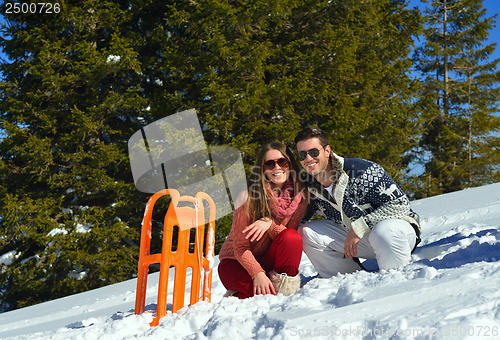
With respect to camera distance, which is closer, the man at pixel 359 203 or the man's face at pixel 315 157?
the man at pixel 359 203

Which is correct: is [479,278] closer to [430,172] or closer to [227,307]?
[227,307]

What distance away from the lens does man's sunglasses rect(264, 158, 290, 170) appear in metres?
2.45

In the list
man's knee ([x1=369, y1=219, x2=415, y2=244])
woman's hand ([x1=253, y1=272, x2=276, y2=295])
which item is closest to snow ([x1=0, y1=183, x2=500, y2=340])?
woman's hand ([x1=253, y1=272, x2=276, y2=295])

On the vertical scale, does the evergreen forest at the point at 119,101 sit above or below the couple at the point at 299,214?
above

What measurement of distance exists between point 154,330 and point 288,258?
945mm

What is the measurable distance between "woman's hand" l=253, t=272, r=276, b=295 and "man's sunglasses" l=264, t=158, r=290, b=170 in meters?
0.72

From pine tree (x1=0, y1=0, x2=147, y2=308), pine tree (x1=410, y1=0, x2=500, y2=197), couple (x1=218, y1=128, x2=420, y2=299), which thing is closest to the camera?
couple (x1=218, y1=128, x2=420, y2=299)

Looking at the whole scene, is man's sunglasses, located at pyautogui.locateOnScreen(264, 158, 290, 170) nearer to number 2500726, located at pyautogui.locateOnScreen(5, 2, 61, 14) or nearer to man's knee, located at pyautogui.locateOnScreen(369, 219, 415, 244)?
man's knee, located at pyautogui.locateOnScreen(369, 219, 415, 244)

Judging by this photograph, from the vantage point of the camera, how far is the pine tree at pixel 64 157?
22.0 ft

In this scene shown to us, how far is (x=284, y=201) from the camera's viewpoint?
8.16ft

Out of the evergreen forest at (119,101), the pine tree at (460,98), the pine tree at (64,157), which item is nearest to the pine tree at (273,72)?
the evergreen forest at (119,101)

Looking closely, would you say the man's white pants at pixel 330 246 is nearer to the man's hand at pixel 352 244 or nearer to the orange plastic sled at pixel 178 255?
the man's hand at pixel 352 244

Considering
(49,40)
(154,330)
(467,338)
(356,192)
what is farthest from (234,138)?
(467,338)

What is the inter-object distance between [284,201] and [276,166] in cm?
25
